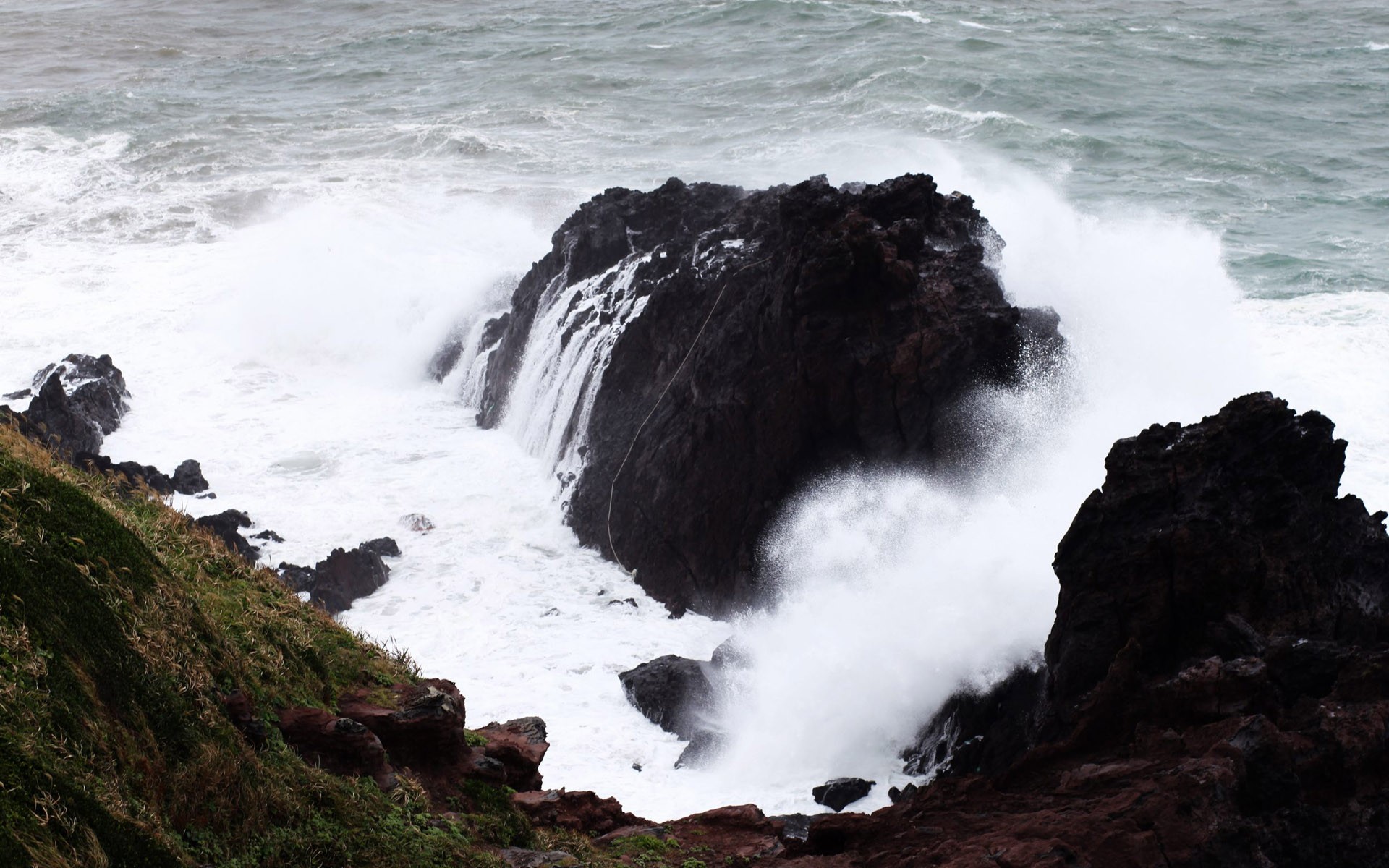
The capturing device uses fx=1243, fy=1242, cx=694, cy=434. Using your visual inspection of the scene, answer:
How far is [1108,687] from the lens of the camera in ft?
33.4

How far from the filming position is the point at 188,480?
68.2 feet

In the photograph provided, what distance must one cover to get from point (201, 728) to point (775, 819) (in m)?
5.70

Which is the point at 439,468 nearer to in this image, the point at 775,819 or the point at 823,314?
the point at 823,314

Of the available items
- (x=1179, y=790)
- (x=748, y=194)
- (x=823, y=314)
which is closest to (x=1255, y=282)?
(x=748, y=194)

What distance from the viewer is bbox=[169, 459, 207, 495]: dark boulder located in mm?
20688

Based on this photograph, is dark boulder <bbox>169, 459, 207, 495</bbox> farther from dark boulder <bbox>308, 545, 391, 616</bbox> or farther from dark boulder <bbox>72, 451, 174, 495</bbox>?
dark boulder <bbox>308, 545, 391, 616</bbox>

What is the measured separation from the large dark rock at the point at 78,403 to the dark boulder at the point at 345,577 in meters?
5.53

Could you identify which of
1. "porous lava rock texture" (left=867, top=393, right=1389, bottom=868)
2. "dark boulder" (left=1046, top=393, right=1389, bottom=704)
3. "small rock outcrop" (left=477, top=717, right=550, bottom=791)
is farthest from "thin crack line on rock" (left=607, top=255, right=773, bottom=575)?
"dark boulder" (left=1046, top=393, right=1389, bottom=704)

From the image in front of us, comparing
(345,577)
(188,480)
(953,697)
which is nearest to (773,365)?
(953,697)

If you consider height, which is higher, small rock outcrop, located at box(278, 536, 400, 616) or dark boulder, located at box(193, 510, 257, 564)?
dark boulder, located at box(193, 510, 257, 564)

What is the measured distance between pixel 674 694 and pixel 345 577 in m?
5.69

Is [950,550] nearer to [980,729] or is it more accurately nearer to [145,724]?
[980,729]

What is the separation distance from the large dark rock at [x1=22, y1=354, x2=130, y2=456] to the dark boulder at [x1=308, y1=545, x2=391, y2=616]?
18.1ft

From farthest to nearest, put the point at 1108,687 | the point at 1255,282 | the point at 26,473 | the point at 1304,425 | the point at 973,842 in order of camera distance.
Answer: the point at 1255,282
the point at 1304,425
the point at 1108,687
the point at 973,842
the point at 26,473
